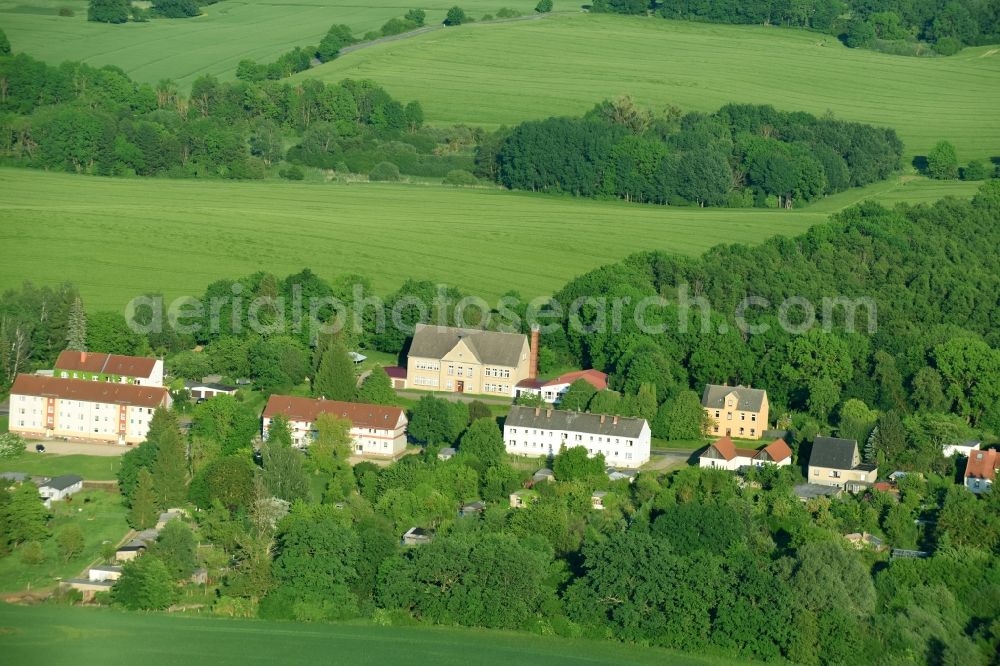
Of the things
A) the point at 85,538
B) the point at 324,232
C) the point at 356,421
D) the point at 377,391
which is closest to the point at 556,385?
the point at 377,391

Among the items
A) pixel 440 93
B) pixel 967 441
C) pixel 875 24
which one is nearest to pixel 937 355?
pixel 967 441

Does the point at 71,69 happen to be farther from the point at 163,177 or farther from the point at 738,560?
the point at 738,560

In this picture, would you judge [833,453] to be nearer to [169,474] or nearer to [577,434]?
[577,434]

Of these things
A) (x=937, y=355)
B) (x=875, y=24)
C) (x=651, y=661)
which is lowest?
(x=651, y=661)

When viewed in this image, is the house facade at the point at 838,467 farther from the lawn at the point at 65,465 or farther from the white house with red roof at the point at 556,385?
the lawn at the point at 65,465

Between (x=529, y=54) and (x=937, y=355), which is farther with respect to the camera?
(x=529, y=54)

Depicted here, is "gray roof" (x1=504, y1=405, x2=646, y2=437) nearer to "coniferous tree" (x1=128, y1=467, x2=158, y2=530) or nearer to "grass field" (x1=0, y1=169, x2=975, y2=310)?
"coniferous tree" (x1=128, y1=467, x2=158, y2=530)
